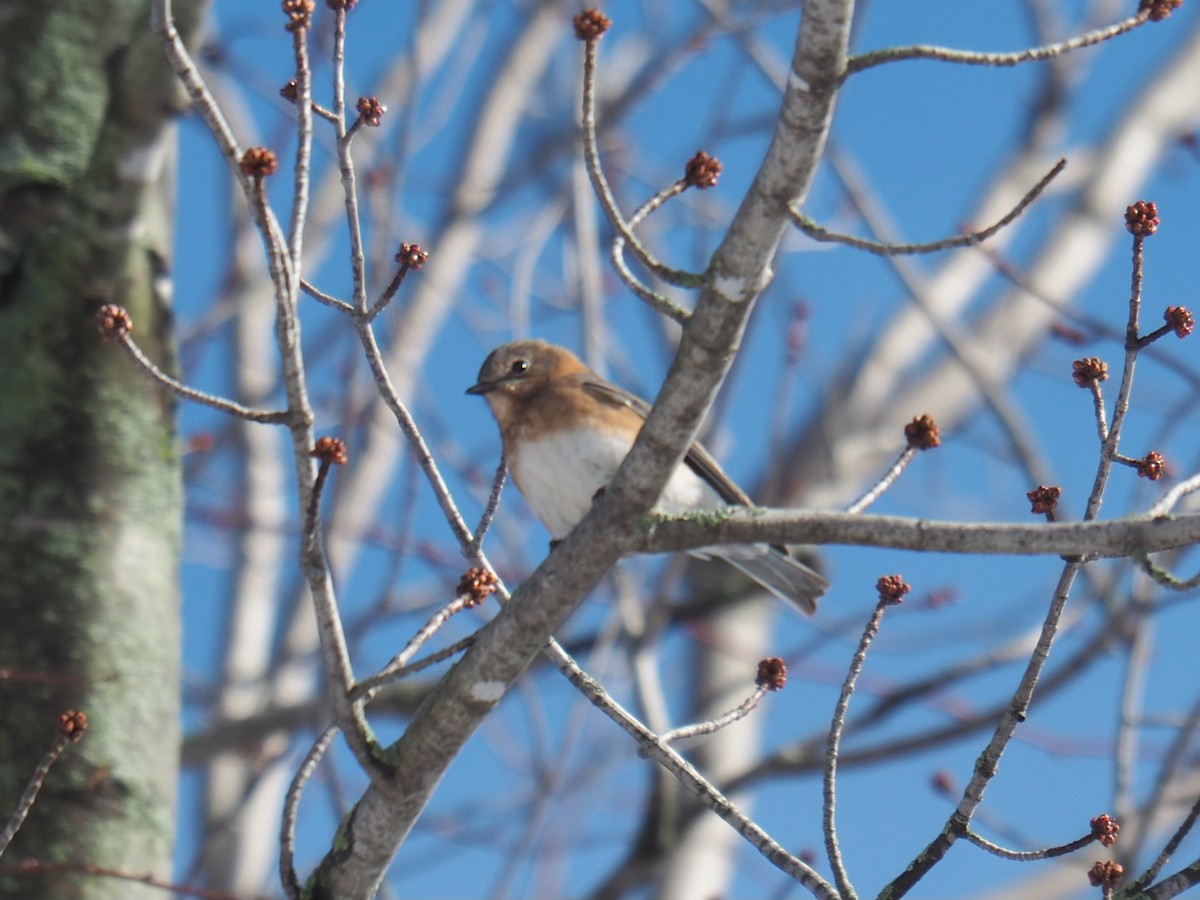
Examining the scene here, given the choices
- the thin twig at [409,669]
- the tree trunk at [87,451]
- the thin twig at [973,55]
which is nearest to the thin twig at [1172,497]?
the thin twig at [973,55]

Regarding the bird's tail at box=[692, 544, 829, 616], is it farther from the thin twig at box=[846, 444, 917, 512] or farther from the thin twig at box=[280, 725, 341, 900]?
the thin twig at box=[280, 725, 341, 900]

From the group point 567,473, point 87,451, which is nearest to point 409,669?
point 87,451

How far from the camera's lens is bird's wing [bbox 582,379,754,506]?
177 inches

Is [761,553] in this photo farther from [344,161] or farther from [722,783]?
[344,161]

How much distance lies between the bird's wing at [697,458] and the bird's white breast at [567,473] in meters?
0.09

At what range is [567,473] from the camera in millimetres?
4324

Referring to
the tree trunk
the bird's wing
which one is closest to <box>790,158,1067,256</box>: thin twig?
the tree trunk

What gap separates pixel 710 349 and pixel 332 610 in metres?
0.65

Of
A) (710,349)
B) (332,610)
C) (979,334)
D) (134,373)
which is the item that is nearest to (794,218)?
(710,349)

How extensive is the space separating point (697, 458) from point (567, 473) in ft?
1.36

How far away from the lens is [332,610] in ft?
7.13

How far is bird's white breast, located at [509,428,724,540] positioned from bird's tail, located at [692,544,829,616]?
0.96 ft

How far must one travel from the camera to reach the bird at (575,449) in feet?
14.2

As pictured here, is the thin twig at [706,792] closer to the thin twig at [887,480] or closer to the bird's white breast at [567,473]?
the thin twig at [887,480]
